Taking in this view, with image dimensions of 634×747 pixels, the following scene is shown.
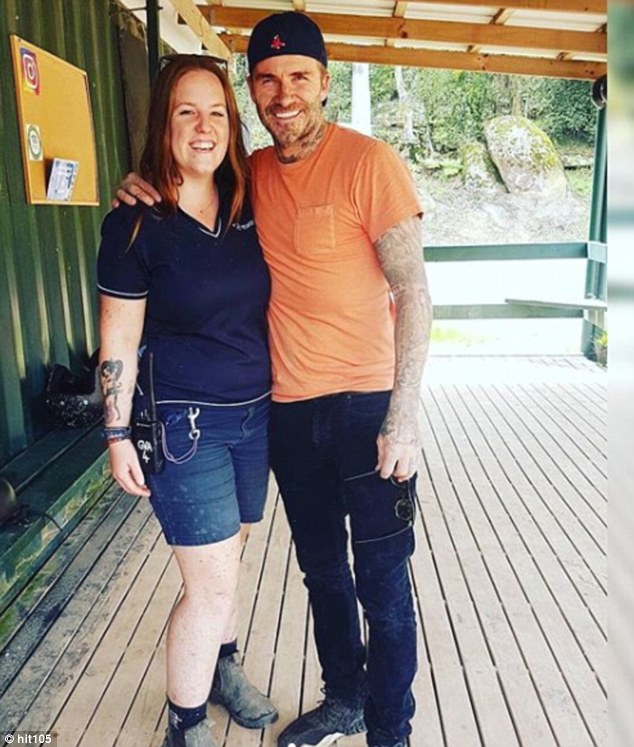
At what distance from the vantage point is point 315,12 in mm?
5832

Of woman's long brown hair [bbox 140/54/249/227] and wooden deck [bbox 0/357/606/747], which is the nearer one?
woman's long brown hair [bbox 140/54/249/227]

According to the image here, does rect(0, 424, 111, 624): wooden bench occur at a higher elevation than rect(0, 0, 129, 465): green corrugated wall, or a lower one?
lower

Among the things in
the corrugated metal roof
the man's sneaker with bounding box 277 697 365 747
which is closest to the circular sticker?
the man's sneaker with bounding box 277 697 365 747

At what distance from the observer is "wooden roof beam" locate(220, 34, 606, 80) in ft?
21.4

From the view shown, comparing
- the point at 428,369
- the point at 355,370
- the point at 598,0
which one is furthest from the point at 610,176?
the point at 428,369

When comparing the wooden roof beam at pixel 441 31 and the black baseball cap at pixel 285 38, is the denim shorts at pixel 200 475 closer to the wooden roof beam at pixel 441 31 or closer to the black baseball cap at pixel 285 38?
the black baseball cap at pixel 285 38

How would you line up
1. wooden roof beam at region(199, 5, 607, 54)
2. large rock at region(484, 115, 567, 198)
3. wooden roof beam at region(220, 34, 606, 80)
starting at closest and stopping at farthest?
wooden roof beam at region(199, 5, 607, 54) < wooden roof beam at region(220, 34, 606, 80) < large rock at region(484, 115, 567, 198)

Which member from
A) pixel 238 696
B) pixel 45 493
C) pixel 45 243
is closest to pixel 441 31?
pixel 45 243

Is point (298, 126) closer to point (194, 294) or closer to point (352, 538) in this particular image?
point (194, 294)

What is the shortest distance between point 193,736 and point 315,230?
1.23m

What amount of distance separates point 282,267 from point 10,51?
1.90m

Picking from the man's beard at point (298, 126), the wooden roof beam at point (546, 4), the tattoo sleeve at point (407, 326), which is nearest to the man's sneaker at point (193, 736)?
the tattoo sleeve at point (407, 326)

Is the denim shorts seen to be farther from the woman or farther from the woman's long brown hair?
the woman's long brown hair

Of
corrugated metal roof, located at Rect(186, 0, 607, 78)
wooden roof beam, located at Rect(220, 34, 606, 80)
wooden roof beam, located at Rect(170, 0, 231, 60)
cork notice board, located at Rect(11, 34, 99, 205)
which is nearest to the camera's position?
cork notice board, located at Rect(11, 34, 99, 205)
